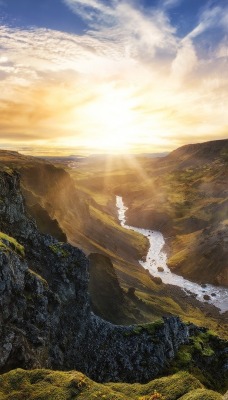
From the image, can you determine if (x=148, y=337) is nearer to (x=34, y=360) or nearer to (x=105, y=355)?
(x=105, y=355)

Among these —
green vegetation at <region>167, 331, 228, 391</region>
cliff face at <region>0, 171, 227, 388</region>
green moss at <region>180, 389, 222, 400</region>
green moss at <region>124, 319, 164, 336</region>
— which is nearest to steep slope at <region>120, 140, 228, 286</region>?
green vegetation at <region>167, 331, 228, 391</region>

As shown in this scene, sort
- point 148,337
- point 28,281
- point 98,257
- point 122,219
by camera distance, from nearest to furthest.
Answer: point 28,281, point 148,337, point 98,257, point 122,219

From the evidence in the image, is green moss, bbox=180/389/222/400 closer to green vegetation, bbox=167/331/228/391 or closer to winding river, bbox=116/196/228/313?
green vegetation, bbox=167/331/228/391

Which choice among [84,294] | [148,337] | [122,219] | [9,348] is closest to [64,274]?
[84,294]

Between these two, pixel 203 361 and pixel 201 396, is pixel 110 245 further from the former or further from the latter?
pixel 201 396

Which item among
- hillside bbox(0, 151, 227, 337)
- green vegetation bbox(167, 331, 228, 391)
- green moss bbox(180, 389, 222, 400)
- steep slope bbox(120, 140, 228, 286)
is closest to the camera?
green moss bbox(180, 389, 222, 400)

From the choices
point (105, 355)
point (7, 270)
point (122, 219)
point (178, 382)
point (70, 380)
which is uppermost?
point (7, 270)

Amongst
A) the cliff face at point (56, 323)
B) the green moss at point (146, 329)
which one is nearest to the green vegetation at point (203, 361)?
the cliff face at point (56, 323)

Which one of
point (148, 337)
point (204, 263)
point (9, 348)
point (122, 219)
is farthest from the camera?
point (122, 219)
